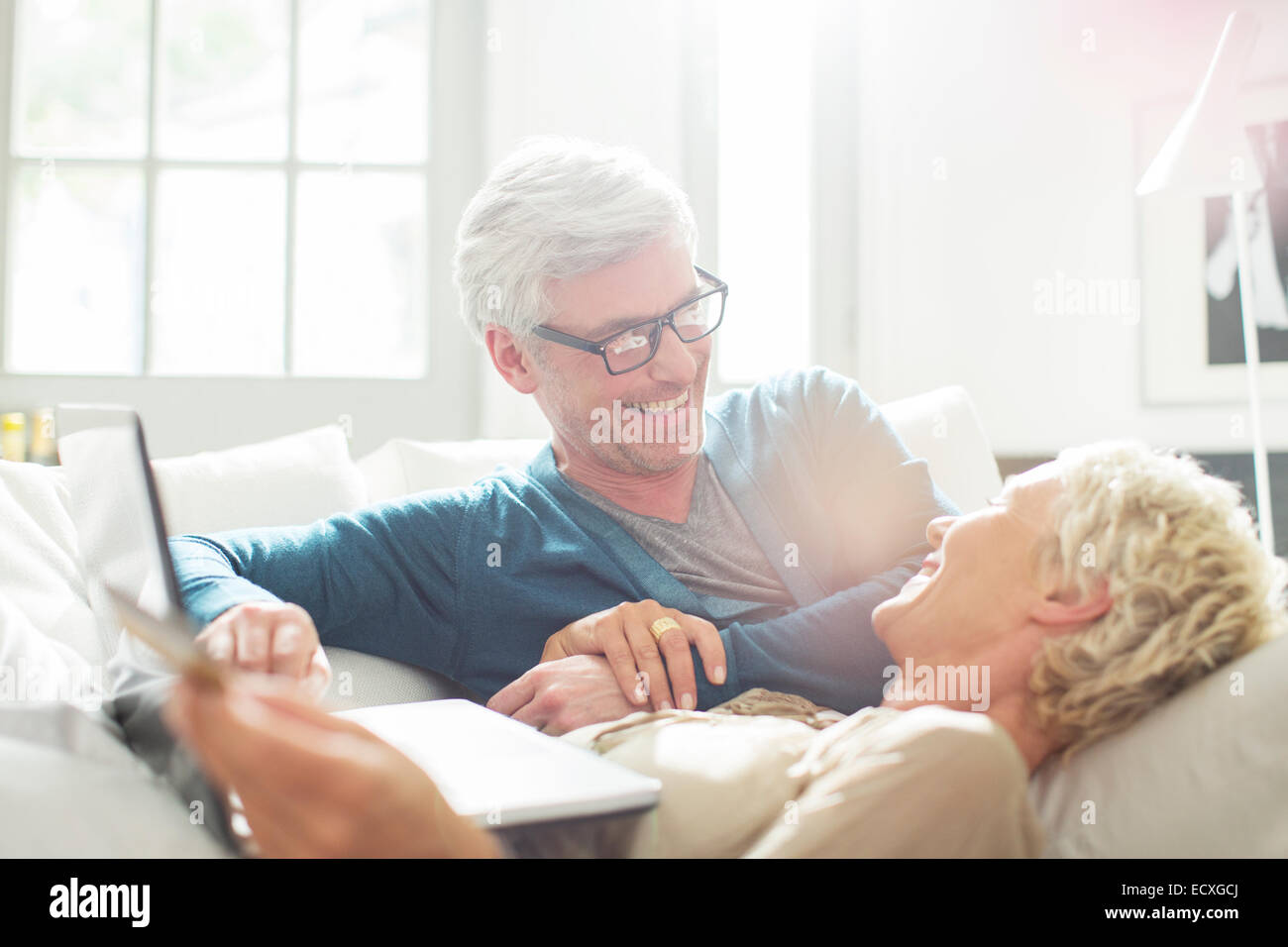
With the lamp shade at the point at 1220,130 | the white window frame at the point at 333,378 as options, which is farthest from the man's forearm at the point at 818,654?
the white window frame at the point at 333,378

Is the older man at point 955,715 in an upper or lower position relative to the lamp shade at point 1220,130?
lower

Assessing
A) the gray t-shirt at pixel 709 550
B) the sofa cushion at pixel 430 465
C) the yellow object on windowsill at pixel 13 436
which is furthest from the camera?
the yellow object on windowsill at pixel 13 436

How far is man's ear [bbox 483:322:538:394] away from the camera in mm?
1440

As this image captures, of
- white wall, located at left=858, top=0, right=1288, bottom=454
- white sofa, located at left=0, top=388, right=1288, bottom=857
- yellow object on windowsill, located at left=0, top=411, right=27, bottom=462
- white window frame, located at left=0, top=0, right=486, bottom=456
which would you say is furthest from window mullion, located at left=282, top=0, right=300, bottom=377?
white wall, located at left=858, top=0, right=1288, bottom=454

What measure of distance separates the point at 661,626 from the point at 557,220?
1.82 feet

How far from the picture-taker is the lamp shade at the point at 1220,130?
6.78ft

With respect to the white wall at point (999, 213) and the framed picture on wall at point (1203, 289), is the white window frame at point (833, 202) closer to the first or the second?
the white wall at point (999, 213)

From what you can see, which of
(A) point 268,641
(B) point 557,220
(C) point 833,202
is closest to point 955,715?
(A) point 268,641

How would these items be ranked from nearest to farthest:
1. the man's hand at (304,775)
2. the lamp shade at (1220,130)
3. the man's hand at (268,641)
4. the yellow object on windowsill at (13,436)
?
the man's hand at (304,775) < the man's hand at (268,641) < the lamp shade at (1220,130) < the yellow object on windowsill at (13,436)

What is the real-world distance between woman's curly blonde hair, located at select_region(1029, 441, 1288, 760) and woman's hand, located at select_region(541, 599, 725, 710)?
35cm

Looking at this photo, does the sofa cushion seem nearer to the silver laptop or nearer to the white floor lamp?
the silver laptop

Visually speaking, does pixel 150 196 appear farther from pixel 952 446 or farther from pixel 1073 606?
pixel 1073 606
